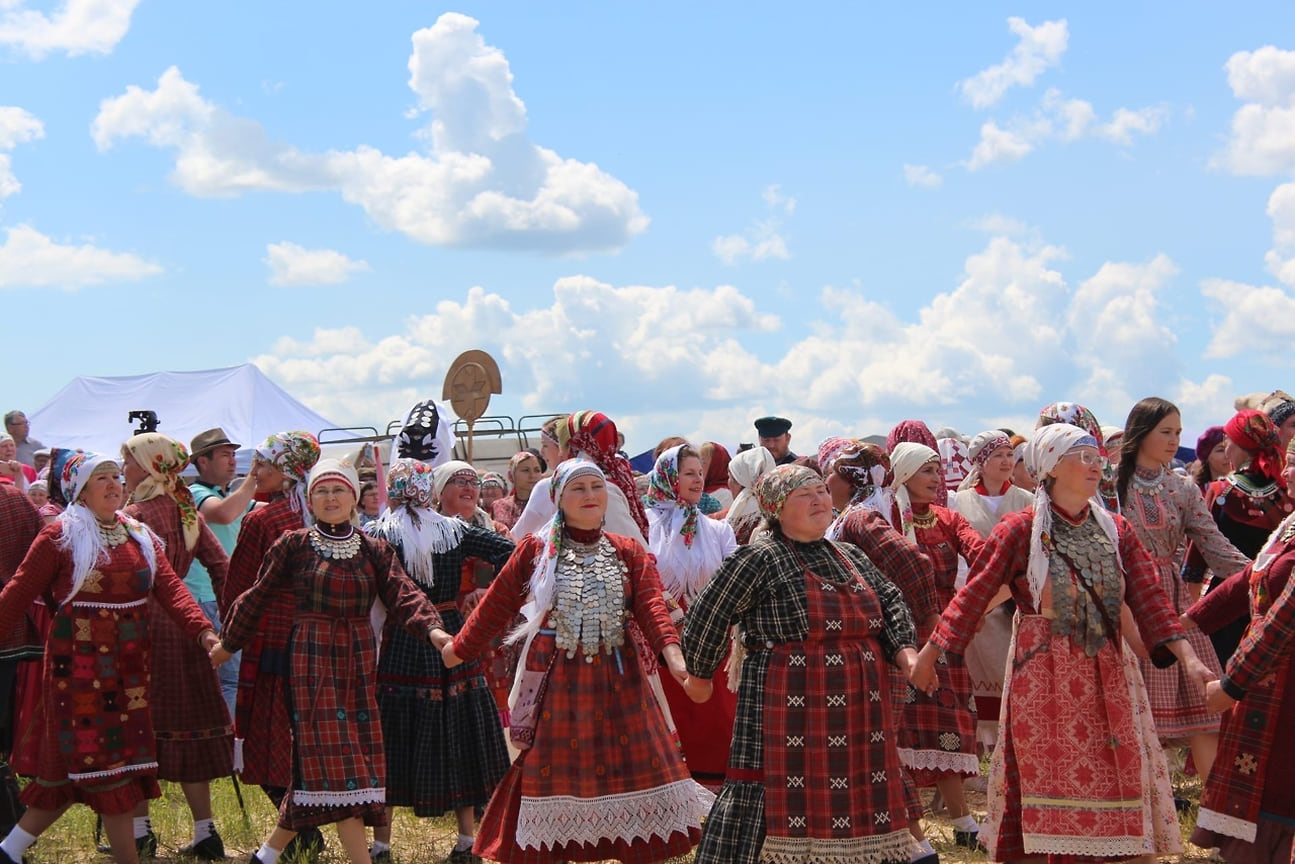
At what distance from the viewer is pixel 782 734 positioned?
504 centimetres

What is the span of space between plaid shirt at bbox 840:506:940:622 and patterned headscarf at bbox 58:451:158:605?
11.2 feet

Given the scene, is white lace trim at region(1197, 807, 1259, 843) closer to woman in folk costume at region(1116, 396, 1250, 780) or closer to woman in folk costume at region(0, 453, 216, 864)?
woman in folk costume at region(1116, 396, 1250, 780)

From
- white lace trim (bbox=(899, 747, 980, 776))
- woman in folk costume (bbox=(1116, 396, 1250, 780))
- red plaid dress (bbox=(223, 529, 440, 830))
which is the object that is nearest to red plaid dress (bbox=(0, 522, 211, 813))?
red plaid dress (bbox=(223, 529, 440, 830))

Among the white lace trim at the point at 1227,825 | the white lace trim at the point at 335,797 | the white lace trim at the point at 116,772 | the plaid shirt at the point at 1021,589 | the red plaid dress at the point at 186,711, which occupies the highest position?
the plaid shirt at the point at 1021,589

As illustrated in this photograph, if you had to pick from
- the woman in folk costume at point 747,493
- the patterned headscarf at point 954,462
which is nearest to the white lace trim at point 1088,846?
the woman in folk costume at point 747,493

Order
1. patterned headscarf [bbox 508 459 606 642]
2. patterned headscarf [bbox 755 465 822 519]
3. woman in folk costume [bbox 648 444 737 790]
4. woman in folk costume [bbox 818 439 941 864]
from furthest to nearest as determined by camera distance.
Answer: woman in folk costume [bbox 648 444 737 790], woman in folk costume [bbox 818 439 941 864], patterned headscarf [bbox 508 459 606 642], patterned headscarf [bbox 755 465 822 519]

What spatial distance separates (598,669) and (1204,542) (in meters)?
3.40

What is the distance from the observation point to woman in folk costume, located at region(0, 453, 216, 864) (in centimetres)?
639

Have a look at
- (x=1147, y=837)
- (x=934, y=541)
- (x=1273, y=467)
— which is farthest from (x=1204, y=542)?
(x=1147, y=837)

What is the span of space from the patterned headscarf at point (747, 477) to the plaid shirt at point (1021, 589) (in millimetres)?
3068

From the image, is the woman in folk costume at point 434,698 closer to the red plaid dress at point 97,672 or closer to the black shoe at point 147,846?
the red plaid dress at point 97,672

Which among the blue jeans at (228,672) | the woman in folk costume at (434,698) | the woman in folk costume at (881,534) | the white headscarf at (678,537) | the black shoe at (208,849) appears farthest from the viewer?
the blue jeans at (228,672)

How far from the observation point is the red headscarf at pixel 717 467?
9562 millimetres

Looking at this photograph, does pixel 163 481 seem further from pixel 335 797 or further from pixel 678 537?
pixel 678 537
